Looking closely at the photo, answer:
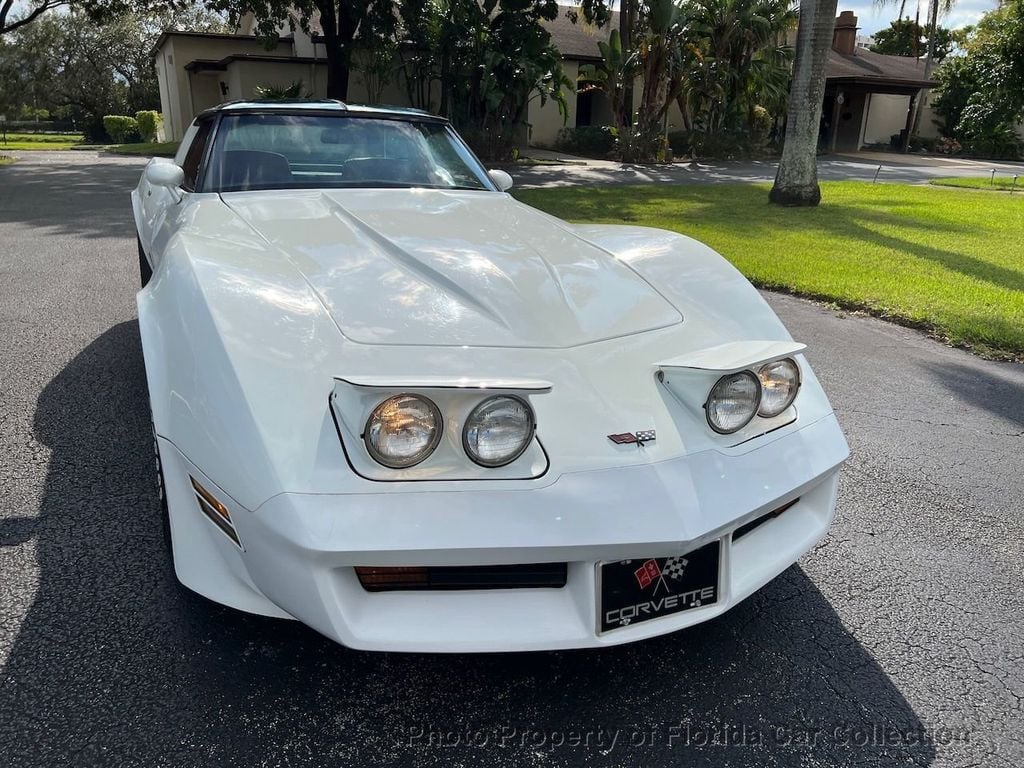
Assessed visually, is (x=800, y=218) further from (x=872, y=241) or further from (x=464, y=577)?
(x=464, y=577)

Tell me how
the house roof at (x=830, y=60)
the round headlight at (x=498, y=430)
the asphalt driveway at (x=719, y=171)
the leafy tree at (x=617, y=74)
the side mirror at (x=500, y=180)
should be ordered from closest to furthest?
A: the round headlight at (x=498, y=430) < the side mirror at (x=500, y=180) < the asphalt driveway at (x=719, y=171) < the leafy tree at (x=617, y=74) < the house roof at (x=830, y=60)

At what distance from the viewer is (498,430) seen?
1.70 m

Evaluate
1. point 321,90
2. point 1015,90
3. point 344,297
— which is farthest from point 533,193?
point 1015,90

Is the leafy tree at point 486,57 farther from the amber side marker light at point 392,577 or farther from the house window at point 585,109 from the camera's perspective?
the amber side marker light at point 392,577

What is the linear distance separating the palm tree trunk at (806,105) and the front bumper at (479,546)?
10.1m

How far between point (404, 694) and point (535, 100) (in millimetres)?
26058

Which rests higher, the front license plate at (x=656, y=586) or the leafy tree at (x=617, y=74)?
the leafy tree at (x=617, y=74)

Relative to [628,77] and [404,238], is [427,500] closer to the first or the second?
[404,238]

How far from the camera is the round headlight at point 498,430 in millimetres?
1690

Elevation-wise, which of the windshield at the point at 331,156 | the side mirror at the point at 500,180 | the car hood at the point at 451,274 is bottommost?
the car hood at the point at 451,274

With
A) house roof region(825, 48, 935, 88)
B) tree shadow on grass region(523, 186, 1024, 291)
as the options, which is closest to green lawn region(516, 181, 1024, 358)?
tree shadow on grass region(523, 186, 1024, 291)

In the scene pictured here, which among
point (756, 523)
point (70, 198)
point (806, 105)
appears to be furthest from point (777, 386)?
point (70, 198)

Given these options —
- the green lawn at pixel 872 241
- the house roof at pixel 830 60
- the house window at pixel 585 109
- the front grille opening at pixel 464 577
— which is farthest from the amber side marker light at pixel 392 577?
the house window at pixel 585 109

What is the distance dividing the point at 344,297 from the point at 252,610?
0.87 metres
